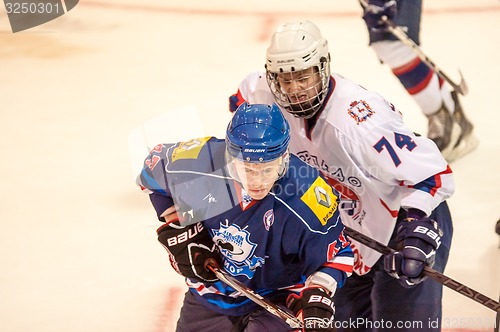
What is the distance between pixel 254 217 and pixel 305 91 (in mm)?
440

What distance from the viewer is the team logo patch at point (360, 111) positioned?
244 cm

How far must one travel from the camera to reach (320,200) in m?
2.14

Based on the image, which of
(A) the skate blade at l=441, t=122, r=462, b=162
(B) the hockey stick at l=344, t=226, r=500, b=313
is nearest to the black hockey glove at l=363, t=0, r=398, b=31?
(A) the skate blade at l=441, t=122, r=462, b=162

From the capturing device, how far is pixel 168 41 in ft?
17.9

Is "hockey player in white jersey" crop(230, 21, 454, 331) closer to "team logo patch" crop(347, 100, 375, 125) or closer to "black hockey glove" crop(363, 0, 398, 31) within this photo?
"team logo patch" crop(347, 100, 375, 125)

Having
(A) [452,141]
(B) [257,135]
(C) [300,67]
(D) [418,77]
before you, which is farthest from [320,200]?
(A) [452,141]

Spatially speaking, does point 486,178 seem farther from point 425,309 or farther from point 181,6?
point 181,6

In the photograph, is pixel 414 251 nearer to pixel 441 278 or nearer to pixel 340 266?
pixel 441 278

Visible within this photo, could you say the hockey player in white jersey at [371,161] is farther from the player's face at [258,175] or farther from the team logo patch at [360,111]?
the player's face at [258,175]

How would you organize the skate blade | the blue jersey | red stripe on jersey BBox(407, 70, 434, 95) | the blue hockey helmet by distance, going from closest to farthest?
the blue hockey helmet, the blue jersey, red stripe on jersey BBox(407, 70, 434, 95), the skate blade

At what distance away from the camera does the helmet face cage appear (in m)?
2.43

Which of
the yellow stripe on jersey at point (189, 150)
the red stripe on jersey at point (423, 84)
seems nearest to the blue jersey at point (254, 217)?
the yellow stripe on jersey at point (189, 150)

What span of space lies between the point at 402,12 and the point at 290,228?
1.97 metres

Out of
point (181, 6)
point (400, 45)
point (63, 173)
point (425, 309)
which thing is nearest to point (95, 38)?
point (181, 6)
